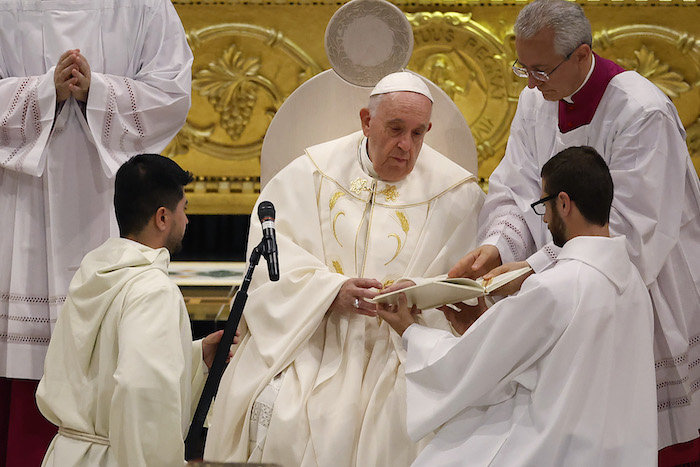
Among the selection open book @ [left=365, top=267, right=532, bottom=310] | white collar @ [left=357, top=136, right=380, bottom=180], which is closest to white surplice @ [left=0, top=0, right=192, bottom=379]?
white collar @ [left=357, top=136, right=380, bottom=180]

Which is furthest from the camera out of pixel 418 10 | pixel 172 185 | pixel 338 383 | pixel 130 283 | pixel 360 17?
pixel 418 10

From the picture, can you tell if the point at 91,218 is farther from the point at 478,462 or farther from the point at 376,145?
the point at 478,462

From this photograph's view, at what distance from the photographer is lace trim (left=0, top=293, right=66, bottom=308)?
4.49m

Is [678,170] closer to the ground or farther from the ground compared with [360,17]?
closer to the ground

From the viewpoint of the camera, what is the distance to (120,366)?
120 inches

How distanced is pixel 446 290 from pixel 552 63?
4.29ft

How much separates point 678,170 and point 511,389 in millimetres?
1445

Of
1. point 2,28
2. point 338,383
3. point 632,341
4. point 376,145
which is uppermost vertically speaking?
point 2,28

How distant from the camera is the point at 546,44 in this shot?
4242mm

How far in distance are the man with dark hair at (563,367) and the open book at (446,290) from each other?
163 mm

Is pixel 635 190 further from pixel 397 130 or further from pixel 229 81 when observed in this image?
pixel 229 81

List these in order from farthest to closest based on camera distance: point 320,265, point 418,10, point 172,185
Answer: point 418,10
point 320,265
point 172,185

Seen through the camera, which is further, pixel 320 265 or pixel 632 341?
pixel 320 265

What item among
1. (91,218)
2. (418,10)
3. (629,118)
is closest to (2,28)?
(91,218)
